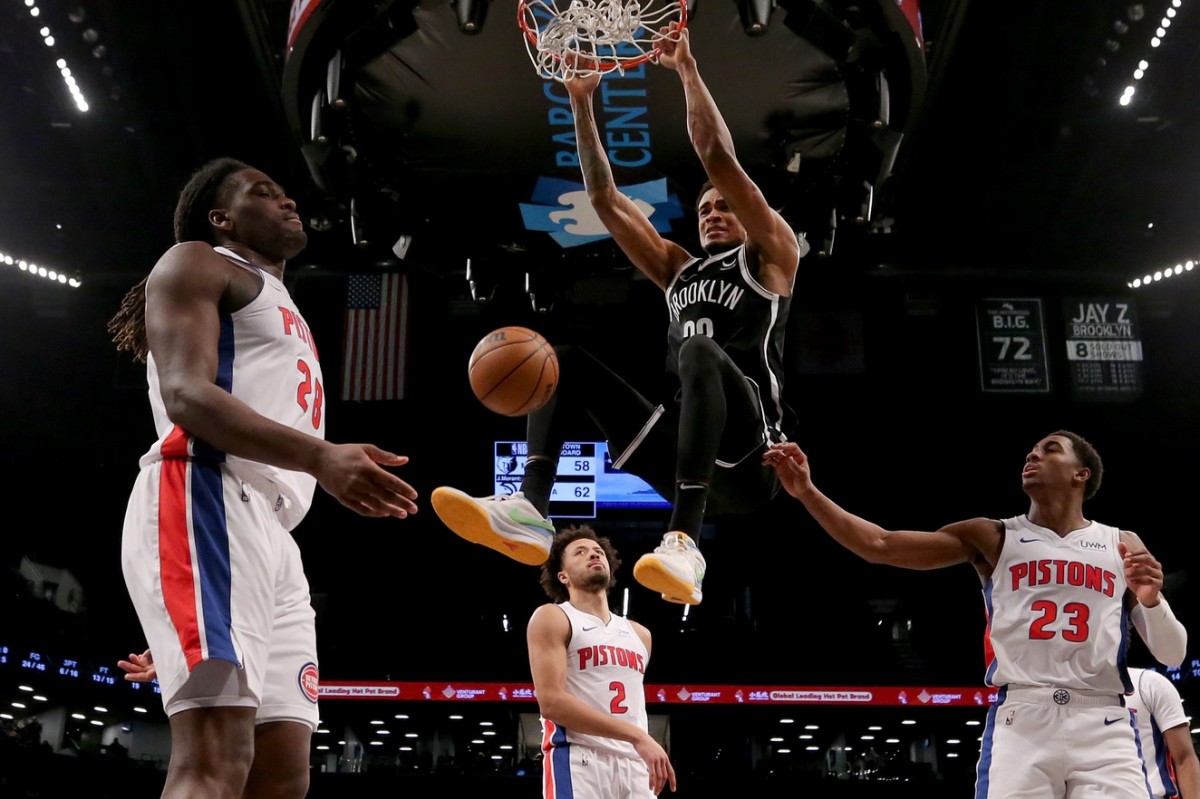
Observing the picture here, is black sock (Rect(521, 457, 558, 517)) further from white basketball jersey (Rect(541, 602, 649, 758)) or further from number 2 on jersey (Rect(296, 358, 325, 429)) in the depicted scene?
white basketball jersey (Rect(541, 602, 649, 758))

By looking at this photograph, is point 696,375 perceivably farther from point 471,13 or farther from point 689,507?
point 471,13

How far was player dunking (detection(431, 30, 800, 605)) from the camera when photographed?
3783 mm

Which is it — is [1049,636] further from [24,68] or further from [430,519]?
[430,519]

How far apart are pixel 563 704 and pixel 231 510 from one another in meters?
2.71

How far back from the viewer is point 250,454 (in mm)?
2369

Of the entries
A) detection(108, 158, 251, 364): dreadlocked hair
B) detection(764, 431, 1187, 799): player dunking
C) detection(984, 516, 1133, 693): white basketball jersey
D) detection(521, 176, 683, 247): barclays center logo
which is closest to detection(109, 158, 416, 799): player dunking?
detection(108, 158, 251, 364): dreadlocked hair

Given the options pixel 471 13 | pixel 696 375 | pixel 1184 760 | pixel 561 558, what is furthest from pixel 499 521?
pixel 471 13

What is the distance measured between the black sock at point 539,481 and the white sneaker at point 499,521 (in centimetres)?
6

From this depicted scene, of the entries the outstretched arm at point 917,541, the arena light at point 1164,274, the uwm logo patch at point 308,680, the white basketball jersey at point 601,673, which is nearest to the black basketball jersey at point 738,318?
the outstretched arm at point 917,541

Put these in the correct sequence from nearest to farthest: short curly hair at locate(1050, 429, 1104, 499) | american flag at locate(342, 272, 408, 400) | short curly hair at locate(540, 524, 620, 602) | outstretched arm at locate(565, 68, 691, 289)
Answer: outstretched arm at locate(565, 68, 691, 289) < short curly hair at locate(1050, 429, 1104, 499) < short curly hair at locate(540, 524, 620, 602) < american flag at locate(342, 272, 408, 400)

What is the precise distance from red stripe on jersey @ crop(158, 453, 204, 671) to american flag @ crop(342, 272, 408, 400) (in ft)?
31.9

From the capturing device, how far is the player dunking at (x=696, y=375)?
149 inches

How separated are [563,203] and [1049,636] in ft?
17.8

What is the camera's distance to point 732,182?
13.2 ft
